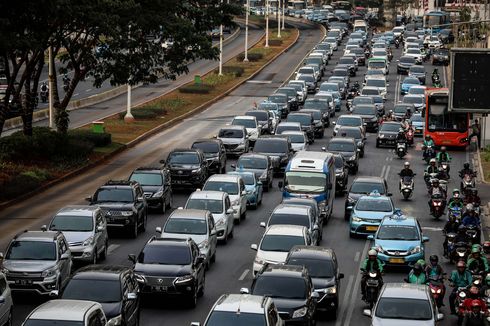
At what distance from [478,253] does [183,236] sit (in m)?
8.79

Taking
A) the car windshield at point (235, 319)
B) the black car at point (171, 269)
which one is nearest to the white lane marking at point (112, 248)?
the black car at point (171, 269)

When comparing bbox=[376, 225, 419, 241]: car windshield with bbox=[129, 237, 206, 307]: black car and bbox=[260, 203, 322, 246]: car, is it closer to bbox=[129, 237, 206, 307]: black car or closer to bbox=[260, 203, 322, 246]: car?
bbox=[260, 203, 322, 246]: car

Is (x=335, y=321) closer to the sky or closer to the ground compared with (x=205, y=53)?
closer to the ground

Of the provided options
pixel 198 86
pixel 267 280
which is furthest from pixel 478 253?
pixel 198 86

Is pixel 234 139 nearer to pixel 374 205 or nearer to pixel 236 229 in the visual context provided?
pixel 236 229

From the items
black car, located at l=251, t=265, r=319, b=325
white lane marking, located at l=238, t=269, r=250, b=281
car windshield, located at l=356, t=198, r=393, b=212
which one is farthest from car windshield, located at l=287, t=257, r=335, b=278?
car windshield, located at l=356, t=198, r=393, b=212

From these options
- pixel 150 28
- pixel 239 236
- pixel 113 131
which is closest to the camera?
pixel 239 236

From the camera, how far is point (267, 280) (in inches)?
1152

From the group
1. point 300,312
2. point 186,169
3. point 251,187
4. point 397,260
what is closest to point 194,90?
point 186,169

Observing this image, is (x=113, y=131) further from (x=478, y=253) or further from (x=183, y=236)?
(x=478, y=253)

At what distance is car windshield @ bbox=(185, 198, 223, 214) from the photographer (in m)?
41.9

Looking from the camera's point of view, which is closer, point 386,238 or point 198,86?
point 386,238

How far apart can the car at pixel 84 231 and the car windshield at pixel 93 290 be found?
7553 mm

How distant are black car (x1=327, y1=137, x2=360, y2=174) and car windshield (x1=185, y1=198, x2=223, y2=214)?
1668 cm
